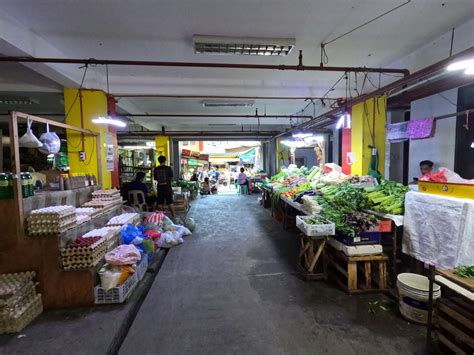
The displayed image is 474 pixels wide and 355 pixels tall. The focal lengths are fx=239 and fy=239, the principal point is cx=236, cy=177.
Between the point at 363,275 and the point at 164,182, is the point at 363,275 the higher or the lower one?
the lower one

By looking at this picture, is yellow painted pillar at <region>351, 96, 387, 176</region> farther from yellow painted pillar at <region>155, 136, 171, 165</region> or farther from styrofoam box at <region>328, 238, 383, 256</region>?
yellow painted pillar at <region>155, 136, 171, 165</region>

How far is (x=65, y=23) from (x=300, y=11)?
11.4 ft

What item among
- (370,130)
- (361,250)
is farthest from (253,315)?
(370,130)

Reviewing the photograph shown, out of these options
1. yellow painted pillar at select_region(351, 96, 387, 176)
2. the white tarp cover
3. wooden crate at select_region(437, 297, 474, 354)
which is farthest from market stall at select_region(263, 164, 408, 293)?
yellow painted pillar at select_region(351, 96, 387, 176)

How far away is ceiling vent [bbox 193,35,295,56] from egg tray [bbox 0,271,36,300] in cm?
401

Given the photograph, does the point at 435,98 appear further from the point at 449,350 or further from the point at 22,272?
the point at 22,272

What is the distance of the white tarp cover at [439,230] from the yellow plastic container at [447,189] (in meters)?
0.09

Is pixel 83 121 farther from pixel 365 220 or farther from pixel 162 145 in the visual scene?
pixel 162 145

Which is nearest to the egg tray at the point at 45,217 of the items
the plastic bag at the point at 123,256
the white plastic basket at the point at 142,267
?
the plastic bag at the point at 123,256

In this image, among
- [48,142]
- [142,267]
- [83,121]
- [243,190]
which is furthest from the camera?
[243,190]

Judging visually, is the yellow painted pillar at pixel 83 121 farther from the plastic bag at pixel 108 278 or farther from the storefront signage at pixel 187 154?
the storefront signage at pixel 187 154

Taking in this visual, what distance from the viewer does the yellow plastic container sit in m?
2.75

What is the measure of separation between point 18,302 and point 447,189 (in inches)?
208

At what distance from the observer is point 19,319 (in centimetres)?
266
